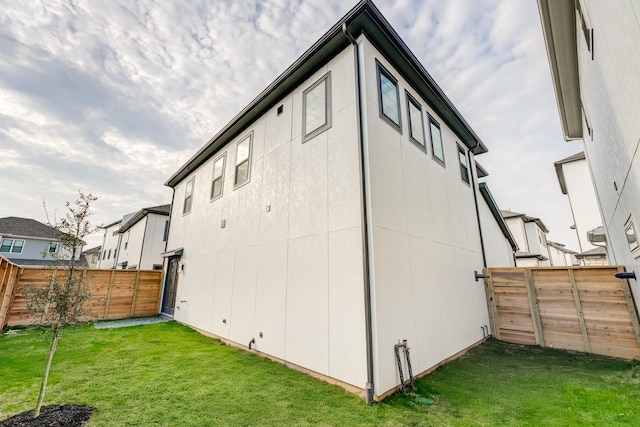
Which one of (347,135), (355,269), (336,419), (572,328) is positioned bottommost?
(336,419)

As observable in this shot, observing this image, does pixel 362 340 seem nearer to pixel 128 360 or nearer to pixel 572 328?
pixel 128 360

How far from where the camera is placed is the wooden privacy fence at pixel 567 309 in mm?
5578

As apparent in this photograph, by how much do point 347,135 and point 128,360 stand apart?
20.7 ft

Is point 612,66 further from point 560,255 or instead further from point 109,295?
point 560,255

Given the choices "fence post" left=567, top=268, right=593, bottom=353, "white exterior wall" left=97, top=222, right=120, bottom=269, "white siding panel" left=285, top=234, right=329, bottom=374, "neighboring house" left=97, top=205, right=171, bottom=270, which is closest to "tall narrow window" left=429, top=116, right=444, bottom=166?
"fence post" left=567, top=268, right=593, bottom=353

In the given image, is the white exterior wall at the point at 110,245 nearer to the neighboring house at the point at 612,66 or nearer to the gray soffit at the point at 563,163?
the neighboring house at the point at 612,66

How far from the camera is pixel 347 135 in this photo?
4.72 metres

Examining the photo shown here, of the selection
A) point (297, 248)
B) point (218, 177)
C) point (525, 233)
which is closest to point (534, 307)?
point (297, 248)

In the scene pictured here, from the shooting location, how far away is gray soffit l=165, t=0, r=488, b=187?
4.82m

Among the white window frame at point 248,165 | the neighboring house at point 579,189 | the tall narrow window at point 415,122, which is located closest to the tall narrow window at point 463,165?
the tall narrow window at point 415,122

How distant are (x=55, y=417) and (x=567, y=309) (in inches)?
384

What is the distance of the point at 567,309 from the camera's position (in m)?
6.28

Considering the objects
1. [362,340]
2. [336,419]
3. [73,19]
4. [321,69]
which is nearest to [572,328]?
[362,340]

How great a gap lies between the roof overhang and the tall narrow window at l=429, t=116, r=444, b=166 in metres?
2.71
